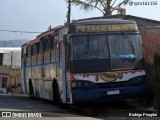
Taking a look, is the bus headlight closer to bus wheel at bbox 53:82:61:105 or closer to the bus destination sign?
the bus destination sign

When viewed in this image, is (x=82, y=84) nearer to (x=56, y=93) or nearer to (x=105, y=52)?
(x=105, y=52)

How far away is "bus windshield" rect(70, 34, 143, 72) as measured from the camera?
53.0ft

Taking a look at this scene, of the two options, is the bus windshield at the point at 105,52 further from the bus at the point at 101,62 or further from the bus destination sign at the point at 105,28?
the bus destination sign at the point at 105,28

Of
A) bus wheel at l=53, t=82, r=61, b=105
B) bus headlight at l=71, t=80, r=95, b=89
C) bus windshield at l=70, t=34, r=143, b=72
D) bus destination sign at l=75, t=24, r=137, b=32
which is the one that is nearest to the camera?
bus headlight at l=71, t=80, r=95, b=89

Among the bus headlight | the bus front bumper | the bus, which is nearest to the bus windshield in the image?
the bus

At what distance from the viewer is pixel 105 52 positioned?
Answer: 16344 millimetres

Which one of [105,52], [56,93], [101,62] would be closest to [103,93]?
[101,62]

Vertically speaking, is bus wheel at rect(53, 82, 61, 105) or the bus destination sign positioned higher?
the bus destination sign

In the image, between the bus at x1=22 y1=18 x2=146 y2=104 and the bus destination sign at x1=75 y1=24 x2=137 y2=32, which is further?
the bus destination sign at x1=75 y1=24 x2=137 y2=32

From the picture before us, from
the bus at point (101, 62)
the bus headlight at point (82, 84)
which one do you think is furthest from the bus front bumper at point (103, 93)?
the bus headlight at point (82, 84)

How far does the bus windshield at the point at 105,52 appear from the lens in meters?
16.2

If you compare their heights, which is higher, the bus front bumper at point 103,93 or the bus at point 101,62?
the bus at point 101,62

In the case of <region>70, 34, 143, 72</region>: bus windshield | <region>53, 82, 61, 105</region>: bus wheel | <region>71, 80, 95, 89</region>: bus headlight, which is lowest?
<region>53, 82, 61, 105</region>: bus wheel

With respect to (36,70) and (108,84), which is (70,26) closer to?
(108,84)
